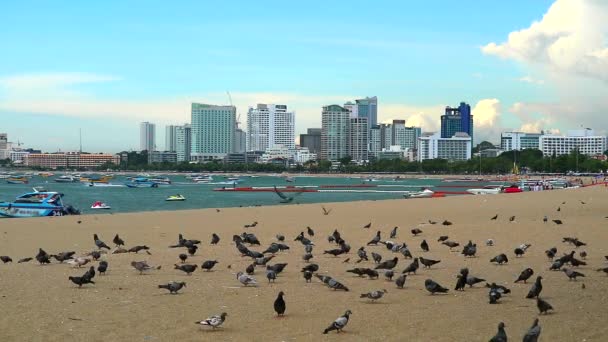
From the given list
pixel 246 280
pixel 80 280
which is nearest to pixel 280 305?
pixel 246 280

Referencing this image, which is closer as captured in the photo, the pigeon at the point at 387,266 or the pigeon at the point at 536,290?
the pigeon at the point at 536,290

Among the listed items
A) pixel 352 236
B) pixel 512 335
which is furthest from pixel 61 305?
pixel 352 236

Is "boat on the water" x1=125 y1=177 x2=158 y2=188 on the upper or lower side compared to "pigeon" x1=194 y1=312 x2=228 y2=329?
lower

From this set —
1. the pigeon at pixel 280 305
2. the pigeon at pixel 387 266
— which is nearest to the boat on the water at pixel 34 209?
the pigeon at pixel 387 266

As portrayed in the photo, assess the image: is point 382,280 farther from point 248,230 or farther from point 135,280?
point 248,230

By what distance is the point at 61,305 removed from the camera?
11203 millimetres

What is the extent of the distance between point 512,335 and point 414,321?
134cm

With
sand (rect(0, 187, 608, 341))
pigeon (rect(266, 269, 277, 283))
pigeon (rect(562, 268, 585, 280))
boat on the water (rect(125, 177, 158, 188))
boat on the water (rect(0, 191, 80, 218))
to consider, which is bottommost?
boat on the water (rect(125, 177, 158, 188))

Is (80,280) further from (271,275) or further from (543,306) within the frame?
(543,306)

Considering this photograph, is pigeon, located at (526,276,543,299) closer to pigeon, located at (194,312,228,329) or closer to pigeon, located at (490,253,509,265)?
pigeon, located at (490,253,509,265)

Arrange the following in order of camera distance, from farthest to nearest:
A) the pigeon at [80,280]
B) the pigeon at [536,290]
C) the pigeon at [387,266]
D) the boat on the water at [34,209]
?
the boat on the water at [34,209], the pigeon at [387,266], the pigeon at [80,280], the pigeon at [536,290]

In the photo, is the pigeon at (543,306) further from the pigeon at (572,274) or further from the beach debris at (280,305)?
the beach debris at (280,305)

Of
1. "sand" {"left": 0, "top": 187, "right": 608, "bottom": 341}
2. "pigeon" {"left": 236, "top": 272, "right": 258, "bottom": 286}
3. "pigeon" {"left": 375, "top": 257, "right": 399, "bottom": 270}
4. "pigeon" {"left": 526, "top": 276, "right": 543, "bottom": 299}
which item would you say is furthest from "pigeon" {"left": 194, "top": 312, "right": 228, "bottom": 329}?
"pigeon" {"left": 375, "top": 257, "right": 399, "bottom": 270}

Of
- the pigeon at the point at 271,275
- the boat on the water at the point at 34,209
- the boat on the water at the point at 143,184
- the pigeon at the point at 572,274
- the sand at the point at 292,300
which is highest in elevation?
the pigeon at the point at 572,274
